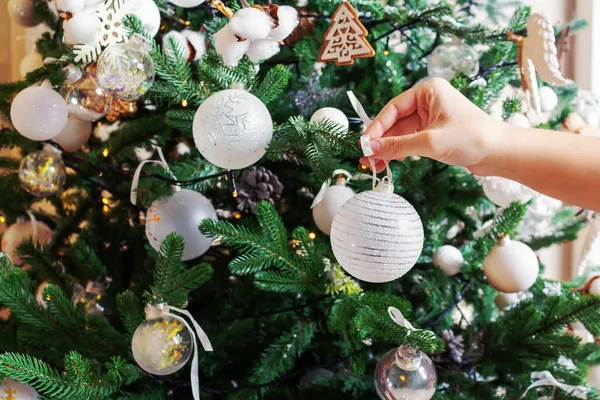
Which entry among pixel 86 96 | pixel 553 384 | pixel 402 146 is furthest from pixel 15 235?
pixel 553 384

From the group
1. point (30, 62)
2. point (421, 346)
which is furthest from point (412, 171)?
point (30, 62)

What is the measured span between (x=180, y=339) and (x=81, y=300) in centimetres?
34

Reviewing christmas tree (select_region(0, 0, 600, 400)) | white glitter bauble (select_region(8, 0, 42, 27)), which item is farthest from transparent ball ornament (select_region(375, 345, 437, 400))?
white glitter bauble (select_region(8, 0, 42, 27))

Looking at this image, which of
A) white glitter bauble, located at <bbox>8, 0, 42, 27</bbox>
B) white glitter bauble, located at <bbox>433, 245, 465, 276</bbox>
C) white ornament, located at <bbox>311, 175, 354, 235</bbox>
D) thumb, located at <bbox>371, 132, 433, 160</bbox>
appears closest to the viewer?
thumb, located at <bbox>371, 132, 433, 160</bbox>

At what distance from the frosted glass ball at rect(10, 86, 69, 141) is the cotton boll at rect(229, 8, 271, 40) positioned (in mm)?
316

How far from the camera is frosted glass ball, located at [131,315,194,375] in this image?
1.91ft

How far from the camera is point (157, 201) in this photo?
71cm

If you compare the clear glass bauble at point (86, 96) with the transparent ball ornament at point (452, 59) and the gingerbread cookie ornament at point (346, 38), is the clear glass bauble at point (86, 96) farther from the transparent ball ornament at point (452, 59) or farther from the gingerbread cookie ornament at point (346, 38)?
the transparent ball ornament at point (452, 59)

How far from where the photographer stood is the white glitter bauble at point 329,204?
672 mm

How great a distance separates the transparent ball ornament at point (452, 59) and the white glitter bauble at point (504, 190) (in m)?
0.17

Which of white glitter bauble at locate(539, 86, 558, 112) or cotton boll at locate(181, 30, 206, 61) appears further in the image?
white glitter bauble at locate(539, 86, 558, 112)

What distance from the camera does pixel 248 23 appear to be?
572mm

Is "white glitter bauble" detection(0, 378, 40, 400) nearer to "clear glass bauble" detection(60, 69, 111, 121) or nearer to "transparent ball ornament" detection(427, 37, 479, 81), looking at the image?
"clear glass bauble" detection(60, 69, 111, 121)

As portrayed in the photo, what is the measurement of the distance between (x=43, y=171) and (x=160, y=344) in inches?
16.5
